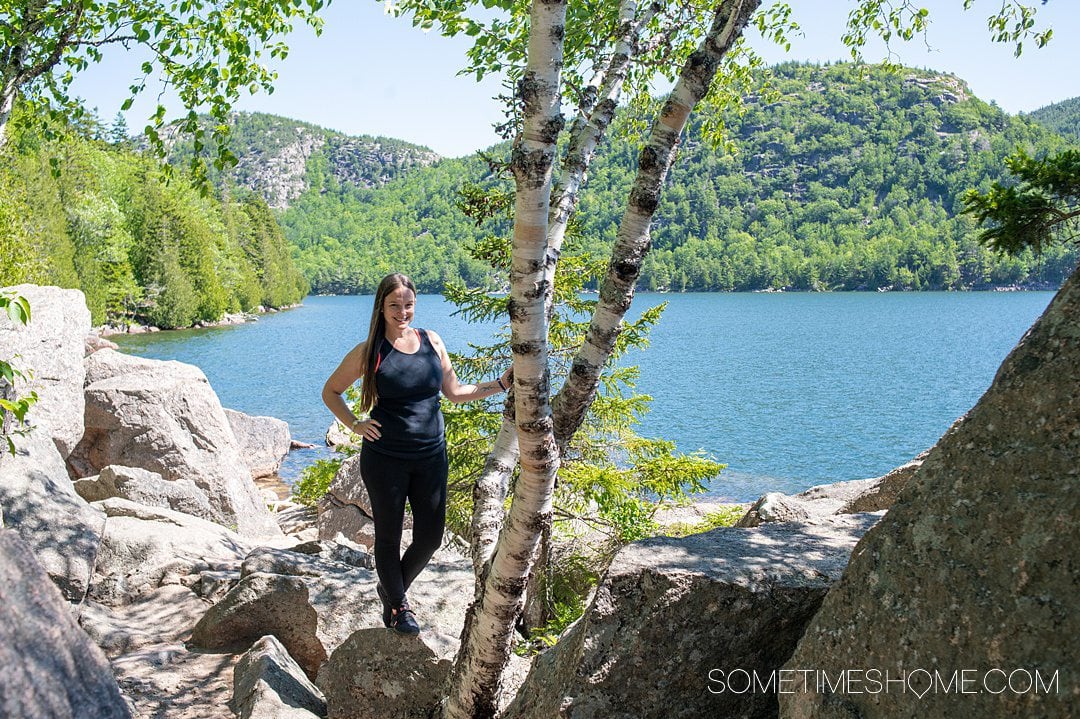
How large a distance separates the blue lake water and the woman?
50.2 feet

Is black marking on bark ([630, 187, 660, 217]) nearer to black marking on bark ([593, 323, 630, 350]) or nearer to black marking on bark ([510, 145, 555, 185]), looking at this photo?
black marking on bark ([593, 323, 630, 350])

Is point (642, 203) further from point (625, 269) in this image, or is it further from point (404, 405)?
point (404, 405)

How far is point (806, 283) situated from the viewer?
6029 inches

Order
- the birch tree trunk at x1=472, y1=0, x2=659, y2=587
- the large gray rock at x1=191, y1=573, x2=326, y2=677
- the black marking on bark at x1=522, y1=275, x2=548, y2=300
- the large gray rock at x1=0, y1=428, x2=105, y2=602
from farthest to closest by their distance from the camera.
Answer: the large gray rock at x1=0, y1=428, x2=105, y2=602
the large gray rock at x1=191, y1=573, x2=326, y2=677
the birch tree trunk at x1=472, y1=0, x2=659, y2=587
the black marking on bark at x1=522, y1=275, x2=548, y2=300

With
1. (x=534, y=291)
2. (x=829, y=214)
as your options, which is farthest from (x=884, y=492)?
(x=829, y=214)

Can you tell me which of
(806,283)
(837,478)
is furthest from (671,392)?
(806,283)

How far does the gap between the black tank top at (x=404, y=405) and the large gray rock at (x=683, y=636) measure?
182 cm

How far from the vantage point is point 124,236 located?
189ft

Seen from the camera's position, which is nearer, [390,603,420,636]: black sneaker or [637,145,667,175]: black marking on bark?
[637,145,667,175]: black marking on bark

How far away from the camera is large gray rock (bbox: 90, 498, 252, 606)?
6848 millimetres

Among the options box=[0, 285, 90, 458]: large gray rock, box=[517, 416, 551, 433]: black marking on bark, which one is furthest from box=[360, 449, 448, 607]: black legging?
box=[0, 285, 90, 458]: large gray rock

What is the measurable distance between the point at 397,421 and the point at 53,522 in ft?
11.3

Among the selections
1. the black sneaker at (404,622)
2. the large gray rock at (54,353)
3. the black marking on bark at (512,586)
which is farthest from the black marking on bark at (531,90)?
the large gray rock at (54,353)

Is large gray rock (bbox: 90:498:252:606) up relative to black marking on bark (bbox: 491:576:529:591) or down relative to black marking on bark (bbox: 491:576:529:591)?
down
